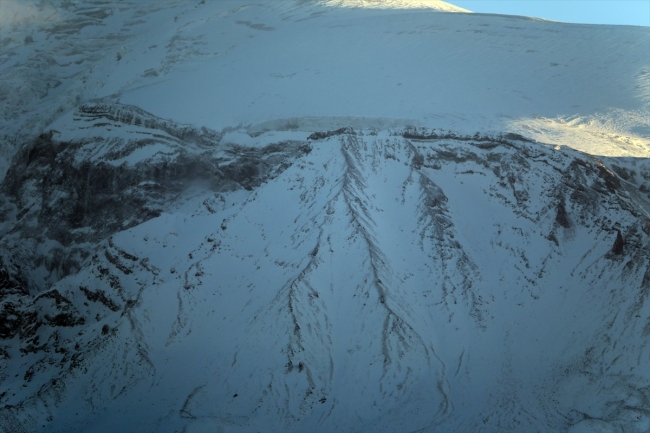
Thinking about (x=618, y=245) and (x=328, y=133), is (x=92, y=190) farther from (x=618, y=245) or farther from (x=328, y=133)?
(x=618, y=245)

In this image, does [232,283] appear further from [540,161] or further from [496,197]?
[540,161]

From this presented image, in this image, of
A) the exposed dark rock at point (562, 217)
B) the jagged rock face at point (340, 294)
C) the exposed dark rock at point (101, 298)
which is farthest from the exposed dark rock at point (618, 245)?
the exposed dark rock at point (101, 298)

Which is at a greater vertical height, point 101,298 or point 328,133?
point 328,133

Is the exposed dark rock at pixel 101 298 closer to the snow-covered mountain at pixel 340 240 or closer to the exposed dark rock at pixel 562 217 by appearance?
the snow-covered mountain at pixel 340 240

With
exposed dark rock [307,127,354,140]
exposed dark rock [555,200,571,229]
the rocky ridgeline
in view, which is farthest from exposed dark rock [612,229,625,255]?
the rocky ridgeline

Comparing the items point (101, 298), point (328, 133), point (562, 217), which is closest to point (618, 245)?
point (562, 217)

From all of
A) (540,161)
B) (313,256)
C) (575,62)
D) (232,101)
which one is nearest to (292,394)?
(313,256)
